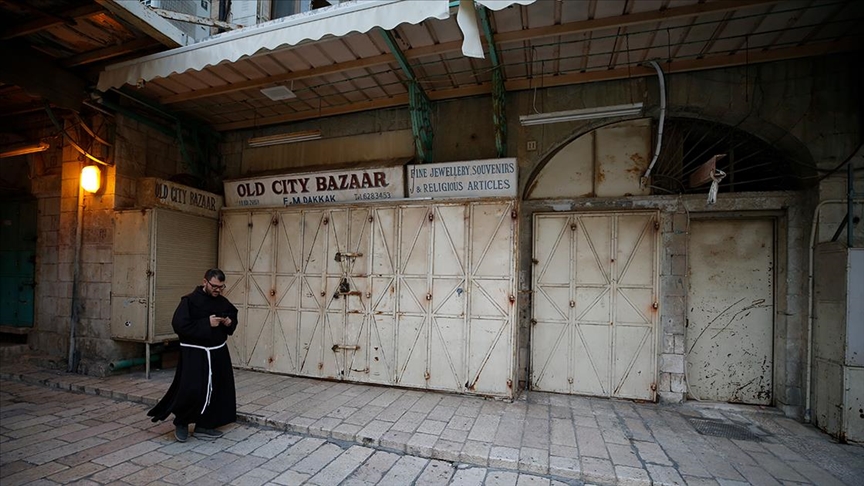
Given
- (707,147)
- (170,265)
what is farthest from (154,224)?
(707,147)

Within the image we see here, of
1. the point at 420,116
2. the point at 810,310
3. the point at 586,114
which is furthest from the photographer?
the point at 420,116

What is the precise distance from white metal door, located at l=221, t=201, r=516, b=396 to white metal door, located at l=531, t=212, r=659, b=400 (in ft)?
2.76

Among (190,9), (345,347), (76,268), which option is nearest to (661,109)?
(345,347)

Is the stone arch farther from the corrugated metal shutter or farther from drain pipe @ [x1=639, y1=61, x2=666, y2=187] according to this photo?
the corrugated metal shutter

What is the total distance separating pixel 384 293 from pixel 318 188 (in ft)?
7.35

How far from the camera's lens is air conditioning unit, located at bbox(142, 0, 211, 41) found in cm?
623

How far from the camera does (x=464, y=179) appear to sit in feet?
19.7

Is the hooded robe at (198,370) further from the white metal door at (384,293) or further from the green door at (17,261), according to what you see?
the green door at (17,261)

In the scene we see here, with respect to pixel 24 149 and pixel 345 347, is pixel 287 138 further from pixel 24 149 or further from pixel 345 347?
pixel 24 149

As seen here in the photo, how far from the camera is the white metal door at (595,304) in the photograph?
19.1ft

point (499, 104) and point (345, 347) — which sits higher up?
point (499, 104)

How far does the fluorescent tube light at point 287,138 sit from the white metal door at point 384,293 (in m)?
1.41

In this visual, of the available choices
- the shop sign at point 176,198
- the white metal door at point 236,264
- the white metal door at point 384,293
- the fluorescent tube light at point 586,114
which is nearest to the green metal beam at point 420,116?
the white metal door at point 384,293

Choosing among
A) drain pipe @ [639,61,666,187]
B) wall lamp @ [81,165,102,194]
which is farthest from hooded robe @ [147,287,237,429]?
drain pipe @ [639,61,666,187]
